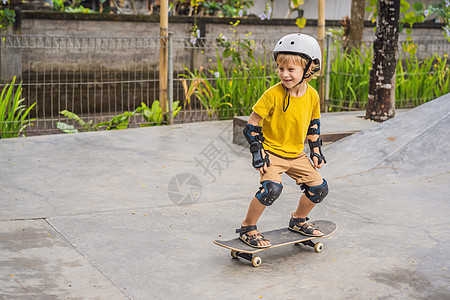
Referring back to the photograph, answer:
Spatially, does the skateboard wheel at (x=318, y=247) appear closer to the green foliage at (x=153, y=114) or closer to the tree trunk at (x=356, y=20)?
the green foliage at (x=153, y=114)

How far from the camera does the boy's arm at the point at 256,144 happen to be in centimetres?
379

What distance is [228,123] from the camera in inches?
344

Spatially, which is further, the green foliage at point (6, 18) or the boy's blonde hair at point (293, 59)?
the green foliage at point (6, 18)

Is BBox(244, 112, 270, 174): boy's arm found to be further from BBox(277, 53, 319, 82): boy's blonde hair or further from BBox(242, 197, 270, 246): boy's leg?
BBox(277, 53, 319, 82): boy's blonde hair

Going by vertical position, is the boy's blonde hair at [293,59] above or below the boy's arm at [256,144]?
above

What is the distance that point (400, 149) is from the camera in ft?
21.3

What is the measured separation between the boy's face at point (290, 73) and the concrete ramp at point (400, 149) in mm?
2550

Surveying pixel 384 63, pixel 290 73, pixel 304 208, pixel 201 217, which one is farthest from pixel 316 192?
pixel 384 63

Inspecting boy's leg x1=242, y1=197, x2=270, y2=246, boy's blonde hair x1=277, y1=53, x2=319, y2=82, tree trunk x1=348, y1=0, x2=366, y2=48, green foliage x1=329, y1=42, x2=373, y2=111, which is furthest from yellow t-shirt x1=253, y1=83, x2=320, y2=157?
tree trunk x1=348, y1=0, x2=366, y2=48

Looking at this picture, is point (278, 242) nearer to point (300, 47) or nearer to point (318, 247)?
point (318, 247)

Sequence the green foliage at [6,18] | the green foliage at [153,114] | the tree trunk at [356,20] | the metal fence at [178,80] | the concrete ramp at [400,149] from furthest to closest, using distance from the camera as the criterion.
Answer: the tree trunk at [356,20], the green foliage at [6,18], the metal fence at [178,80], the green foliage at [153,114], the concrete ramp at [400,149]

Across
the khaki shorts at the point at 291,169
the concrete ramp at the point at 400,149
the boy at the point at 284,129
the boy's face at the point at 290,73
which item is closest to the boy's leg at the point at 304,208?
the boy at the point at 284,129

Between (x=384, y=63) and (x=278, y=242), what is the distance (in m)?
5.11

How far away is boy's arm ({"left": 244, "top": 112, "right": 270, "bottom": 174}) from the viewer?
12.4ft
